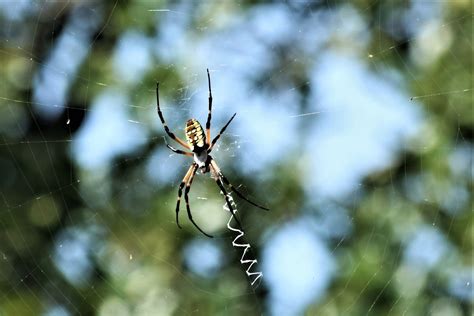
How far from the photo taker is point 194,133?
4.80 meters

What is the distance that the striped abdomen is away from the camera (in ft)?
15.6

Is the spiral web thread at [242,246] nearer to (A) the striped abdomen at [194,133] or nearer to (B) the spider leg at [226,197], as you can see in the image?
(B) the spider leg at [226,197]

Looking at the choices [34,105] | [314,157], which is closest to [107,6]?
[34,105]

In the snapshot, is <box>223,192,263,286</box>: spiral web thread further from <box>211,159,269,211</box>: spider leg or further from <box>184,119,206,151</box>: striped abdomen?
<box>184,119,206,151</box>: striped abdomen

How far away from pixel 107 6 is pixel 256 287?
133 inches

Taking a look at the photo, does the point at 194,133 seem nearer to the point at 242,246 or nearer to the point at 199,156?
the point at 199,156

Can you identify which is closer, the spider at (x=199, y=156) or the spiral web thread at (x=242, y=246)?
the spider at (x=199, y=156)

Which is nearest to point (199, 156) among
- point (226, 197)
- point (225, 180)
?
point (225, 180)

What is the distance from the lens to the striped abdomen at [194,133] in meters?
4.74

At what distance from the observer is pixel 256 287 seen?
5.10 metres

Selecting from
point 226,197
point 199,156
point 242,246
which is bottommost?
point 242,246

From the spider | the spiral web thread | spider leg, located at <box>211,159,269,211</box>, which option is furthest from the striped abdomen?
the spiral web thread

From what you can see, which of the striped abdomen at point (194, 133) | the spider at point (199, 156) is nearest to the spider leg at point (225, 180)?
the spider at point (199, 156)

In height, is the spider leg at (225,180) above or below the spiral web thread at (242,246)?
above
